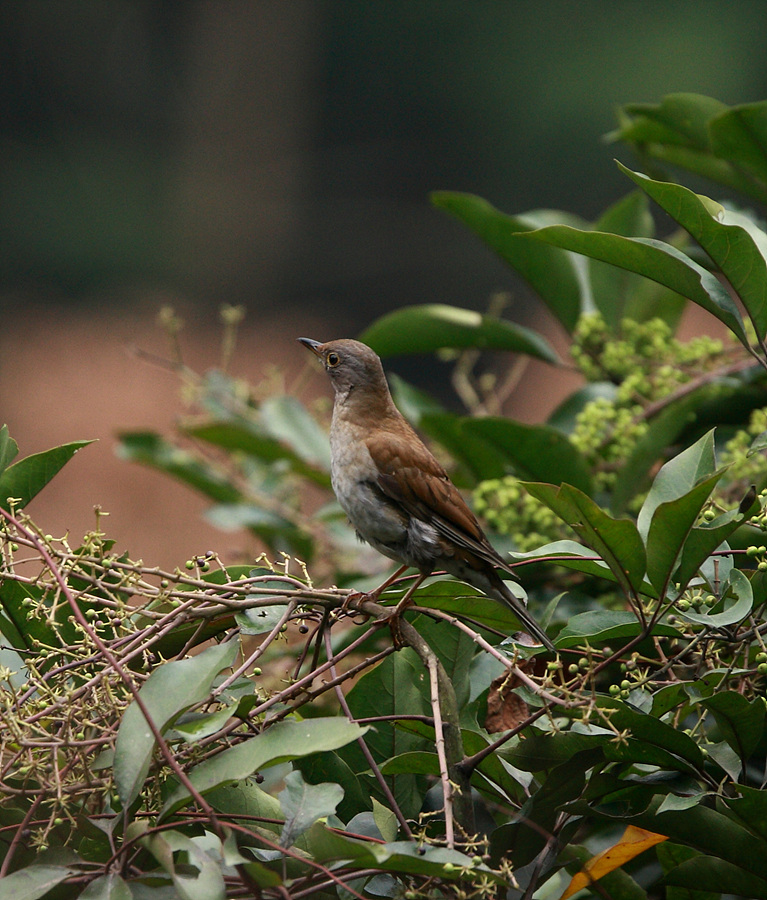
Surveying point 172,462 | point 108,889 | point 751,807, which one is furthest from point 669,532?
point 172,462

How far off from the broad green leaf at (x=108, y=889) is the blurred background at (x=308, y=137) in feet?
45.0

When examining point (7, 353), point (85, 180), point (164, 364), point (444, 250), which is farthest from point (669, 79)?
point (164, 364)

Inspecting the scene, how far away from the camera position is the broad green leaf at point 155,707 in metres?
1.22

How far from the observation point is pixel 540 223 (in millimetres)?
2770

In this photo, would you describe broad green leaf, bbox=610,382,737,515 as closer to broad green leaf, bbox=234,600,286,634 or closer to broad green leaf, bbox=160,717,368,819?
broad green leaf, bbox=234,600,286,634

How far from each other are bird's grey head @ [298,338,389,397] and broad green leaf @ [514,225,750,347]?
0.94 m

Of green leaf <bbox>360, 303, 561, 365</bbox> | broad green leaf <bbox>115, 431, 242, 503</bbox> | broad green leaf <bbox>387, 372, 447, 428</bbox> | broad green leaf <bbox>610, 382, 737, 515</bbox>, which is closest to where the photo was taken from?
broad green leaf <bbox>610, 382, 737, 515</bbox>

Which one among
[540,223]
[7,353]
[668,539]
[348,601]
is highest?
[540,223]

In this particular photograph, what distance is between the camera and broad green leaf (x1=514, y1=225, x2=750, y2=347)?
163 cm

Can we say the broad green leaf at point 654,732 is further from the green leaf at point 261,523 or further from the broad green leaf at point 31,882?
the green leaf at point 261,523

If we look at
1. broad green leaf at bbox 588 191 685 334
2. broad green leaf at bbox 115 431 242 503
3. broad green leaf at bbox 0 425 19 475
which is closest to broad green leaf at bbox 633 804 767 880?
broad green leaf at bbox 0 425 19 475

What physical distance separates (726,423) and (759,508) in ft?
3.47

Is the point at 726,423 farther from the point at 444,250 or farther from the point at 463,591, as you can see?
the point at 444,250

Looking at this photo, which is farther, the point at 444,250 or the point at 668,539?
the point at 444,250
